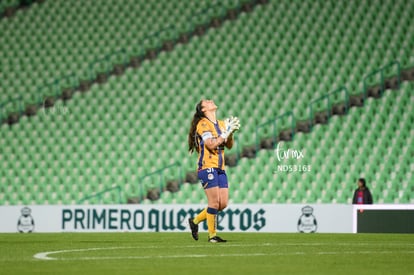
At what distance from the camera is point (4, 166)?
66.8ft

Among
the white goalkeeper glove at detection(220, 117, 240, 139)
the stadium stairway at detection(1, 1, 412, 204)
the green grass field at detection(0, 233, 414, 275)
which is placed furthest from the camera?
the stadium stairway at detection(1, 1, 412, 204)

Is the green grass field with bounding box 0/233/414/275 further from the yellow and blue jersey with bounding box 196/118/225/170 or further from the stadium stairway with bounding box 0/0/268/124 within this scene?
the stadium stairway with bounding box 0/0/268/124

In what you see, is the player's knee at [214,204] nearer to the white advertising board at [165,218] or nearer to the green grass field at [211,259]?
the green grass field at [211,259]

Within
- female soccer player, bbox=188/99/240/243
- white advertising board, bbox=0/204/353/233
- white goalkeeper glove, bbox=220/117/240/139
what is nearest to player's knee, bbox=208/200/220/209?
female soccer player, bbox=188/99/240/243

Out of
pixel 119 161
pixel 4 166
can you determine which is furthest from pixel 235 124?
pixel 4 166

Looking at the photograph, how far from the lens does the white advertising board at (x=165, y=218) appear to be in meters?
16.5

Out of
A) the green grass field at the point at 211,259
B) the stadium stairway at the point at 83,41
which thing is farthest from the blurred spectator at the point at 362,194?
the green grass field at the point at 211,259

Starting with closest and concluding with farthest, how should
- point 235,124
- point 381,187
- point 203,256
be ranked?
point 203,256 → point 235,124 → point 381,187

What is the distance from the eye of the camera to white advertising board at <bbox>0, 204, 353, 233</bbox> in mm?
16531

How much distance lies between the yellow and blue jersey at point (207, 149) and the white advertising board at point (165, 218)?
249 inches

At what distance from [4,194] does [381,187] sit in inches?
328

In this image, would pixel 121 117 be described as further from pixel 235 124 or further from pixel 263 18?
pixel 235 124

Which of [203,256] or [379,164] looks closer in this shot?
[203,256]

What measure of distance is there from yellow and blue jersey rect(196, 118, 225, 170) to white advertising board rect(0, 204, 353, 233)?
632 centimetres
